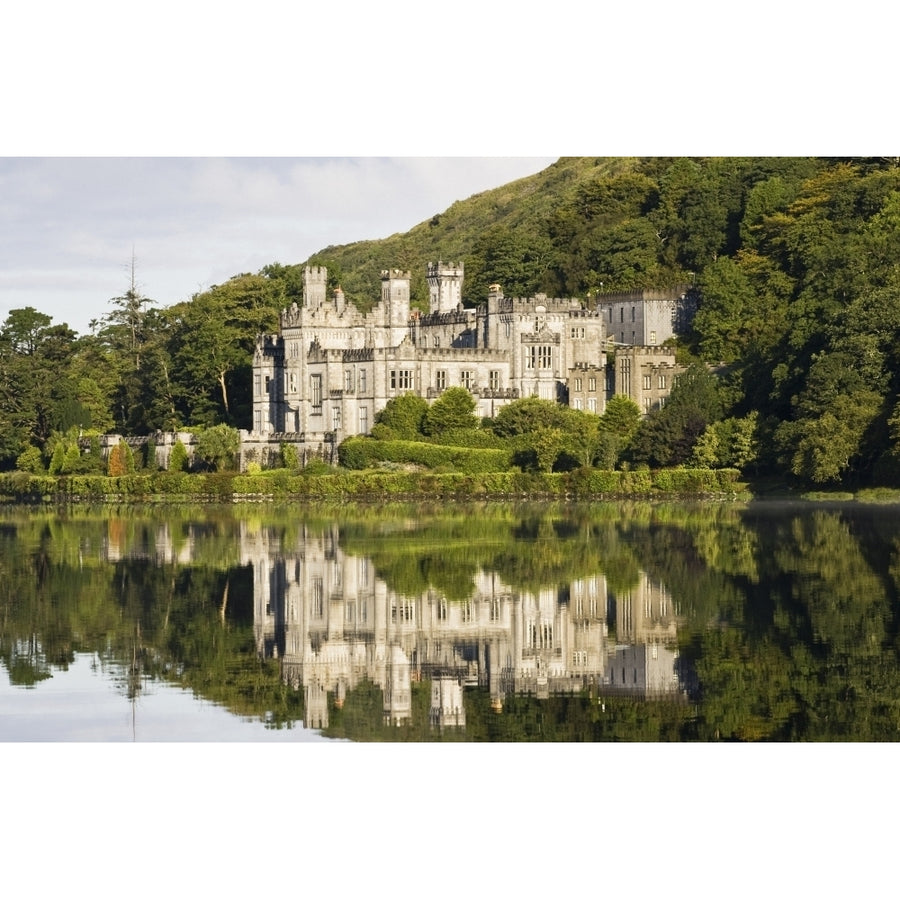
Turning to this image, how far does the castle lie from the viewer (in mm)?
76125

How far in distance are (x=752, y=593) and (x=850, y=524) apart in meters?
14.5

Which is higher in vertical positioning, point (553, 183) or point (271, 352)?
point (553, 183)

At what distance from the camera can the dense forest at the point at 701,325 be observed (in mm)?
60656

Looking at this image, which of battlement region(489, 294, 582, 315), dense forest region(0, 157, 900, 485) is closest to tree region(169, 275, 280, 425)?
dense forest region(0, 157, 900, 485)

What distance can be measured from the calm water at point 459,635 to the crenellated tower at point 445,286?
37624 mm

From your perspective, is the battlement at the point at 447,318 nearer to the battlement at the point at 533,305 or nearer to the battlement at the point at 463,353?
the battlement at the point at 533,305

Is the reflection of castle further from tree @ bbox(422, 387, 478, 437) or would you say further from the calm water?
tree @ bbox(422, 387, 478, 437)

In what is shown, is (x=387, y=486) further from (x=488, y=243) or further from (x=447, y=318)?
(x=488, y=243)

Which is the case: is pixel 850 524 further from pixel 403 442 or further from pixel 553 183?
pixel 553 183

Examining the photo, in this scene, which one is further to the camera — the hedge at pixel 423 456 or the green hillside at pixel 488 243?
the green hillside at pixel 488 243

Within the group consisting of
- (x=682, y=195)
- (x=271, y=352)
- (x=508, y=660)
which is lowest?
(x=508, y=660)

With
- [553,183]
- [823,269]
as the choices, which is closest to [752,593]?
[823,269]

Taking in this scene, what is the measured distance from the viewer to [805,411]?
200 feet

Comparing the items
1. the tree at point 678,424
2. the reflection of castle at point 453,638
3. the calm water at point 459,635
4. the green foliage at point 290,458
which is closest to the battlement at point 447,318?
the green foliage at point 290,458
